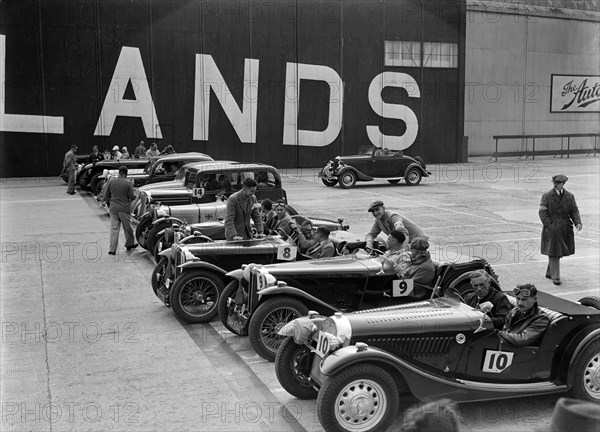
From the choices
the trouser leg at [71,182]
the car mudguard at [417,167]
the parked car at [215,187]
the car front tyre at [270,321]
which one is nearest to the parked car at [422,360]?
the car front tyre at [270,321]

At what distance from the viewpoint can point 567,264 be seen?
44.1 ft

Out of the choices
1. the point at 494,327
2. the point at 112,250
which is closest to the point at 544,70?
the point at 112,250

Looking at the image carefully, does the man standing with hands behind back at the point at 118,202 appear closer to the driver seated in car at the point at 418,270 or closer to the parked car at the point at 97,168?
the driver seated in car at the point at 418,270

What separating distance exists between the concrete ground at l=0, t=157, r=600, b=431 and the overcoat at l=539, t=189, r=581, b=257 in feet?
1.93

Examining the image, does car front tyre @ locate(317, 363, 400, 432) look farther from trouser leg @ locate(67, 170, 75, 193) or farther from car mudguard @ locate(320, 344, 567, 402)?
trouser leg @ locate(67, 170, 75, 193)

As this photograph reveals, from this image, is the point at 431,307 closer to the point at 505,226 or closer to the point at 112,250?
the point at 112,250

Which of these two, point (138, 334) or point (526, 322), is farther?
point (138, 334)

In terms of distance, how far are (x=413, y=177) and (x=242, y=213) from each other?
17763 mm

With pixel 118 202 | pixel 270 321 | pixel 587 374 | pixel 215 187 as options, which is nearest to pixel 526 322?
pixel 587 374

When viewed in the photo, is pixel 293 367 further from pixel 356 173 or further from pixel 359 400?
pixel 356 173

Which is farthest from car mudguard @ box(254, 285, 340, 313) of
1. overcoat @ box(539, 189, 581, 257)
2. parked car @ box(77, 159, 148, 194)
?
parked car @ box(77, 159, 148, 194)

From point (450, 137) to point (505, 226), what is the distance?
20.7 metres

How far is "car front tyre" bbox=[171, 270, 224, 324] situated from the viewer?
31.6 feet

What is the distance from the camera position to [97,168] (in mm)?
23859
